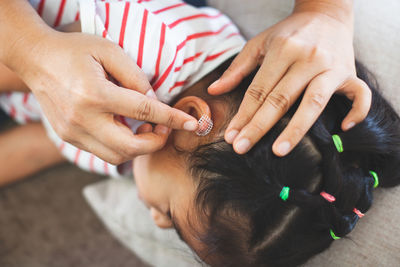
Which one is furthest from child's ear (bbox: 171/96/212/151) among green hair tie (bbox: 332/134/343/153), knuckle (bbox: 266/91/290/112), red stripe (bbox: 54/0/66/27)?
red stripe (bbox: 54/0/66/27)

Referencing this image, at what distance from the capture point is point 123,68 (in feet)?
1.97

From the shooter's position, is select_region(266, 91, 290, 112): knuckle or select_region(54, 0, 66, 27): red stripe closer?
select_region(266, 91, 290, 112): knuckle

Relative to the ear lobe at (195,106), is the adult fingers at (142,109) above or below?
above

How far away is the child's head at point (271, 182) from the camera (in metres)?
0.56

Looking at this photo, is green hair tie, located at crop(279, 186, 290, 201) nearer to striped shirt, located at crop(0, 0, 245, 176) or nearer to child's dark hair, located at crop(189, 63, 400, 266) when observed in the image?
child's dark hair, located at crop(189, 63, 400, 266)

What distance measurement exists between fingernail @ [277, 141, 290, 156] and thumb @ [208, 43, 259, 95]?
156mm

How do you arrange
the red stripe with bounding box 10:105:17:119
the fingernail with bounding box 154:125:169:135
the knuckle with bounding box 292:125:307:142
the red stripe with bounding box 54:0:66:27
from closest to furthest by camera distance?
the knuckle with bounding box 292:125:307:142 → the fingernail with bounding box 154:125:169:135 → the red stripe with bounding box 54:0:66:27 → the red stripe with bounding box 10:105:17:119

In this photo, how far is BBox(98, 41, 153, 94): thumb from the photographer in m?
0.60

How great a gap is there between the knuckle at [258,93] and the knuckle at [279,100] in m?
0.01

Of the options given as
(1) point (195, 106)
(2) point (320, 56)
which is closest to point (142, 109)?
(1) point (195, 106)

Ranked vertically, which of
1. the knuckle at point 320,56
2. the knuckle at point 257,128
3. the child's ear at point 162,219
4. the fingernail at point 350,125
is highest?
the knuckle at point 320,56

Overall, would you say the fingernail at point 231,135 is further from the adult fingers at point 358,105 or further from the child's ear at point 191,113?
the adult fingers at point 358,105

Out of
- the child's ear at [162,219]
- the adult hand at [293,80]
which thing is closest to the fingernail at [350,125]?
the adult hand at [293,80]

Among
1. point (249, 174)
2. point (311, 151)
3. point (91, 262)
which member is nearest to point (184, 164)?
point (249, 174)
